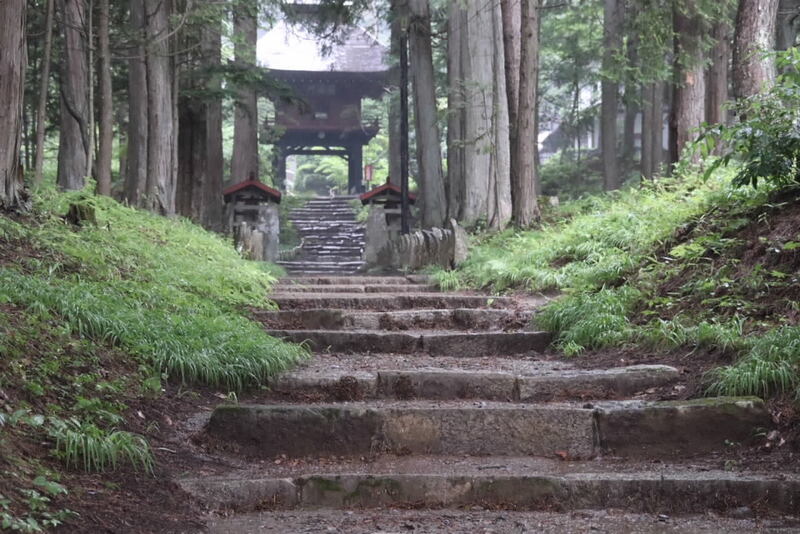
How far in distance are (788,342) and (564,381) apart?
1.36 metres

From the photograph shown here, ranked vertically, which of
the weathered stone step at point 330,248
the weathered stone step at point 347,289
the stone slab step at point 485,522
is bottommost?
the stone slab step at point 485,522

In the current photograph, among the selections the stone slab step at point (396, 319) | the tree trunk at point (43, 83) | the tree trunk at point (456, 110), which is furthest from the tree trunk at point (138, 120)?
the stone slab step at point (396, 319)

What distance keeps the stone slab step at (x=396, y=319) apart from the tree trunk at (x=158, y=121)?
591 cm

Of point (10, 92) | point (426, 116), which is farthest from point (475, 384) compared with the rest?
point (426, 116)

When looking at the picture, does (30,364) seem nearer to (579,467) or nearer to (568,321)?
(579,467)

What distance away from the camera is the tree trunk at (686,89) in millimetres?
13016

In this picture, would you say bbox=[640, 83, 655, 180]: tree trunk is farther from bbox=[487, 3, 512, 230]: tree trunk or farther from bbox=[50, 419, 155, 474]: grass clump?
bbox=[50, 419, 155, 474]: grass clump

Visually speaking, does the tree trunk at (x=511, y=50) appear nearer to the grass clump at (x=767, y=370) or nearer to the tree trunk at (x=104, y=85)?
the tree trunk at (x=104, y=85)

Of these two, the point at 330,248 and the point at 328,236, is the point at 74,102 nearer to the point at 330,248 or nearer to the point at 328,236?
the point at 330,248

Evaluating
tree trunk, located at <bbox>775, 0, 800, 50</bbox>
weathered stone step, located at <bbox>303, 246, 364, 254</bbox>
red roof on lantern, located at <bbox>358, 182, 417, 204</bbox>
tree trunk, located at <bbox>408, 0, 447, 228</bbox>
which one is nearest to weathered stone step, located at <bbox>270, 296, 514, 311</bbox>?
tree trunk, located at <bbox>408, 0, 447, 228</bbox>

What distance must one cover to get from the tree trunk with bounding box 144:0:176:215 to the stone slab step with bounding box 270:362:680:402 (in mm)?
8119

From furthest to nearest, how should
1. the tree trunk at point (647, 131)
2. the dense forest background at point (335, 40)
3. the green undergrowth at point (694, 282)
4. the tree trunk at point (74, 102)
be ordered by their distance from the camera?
the tree trunk at point (647, 131), the tree trunk at point (74, 102), the dense forest background at point (335, 40), the green undergrowth at point (694, 282)

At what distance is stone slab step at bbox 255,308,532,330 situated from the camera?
7387mm

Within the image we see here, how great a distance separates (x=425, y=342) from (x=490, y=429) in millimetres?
2087
